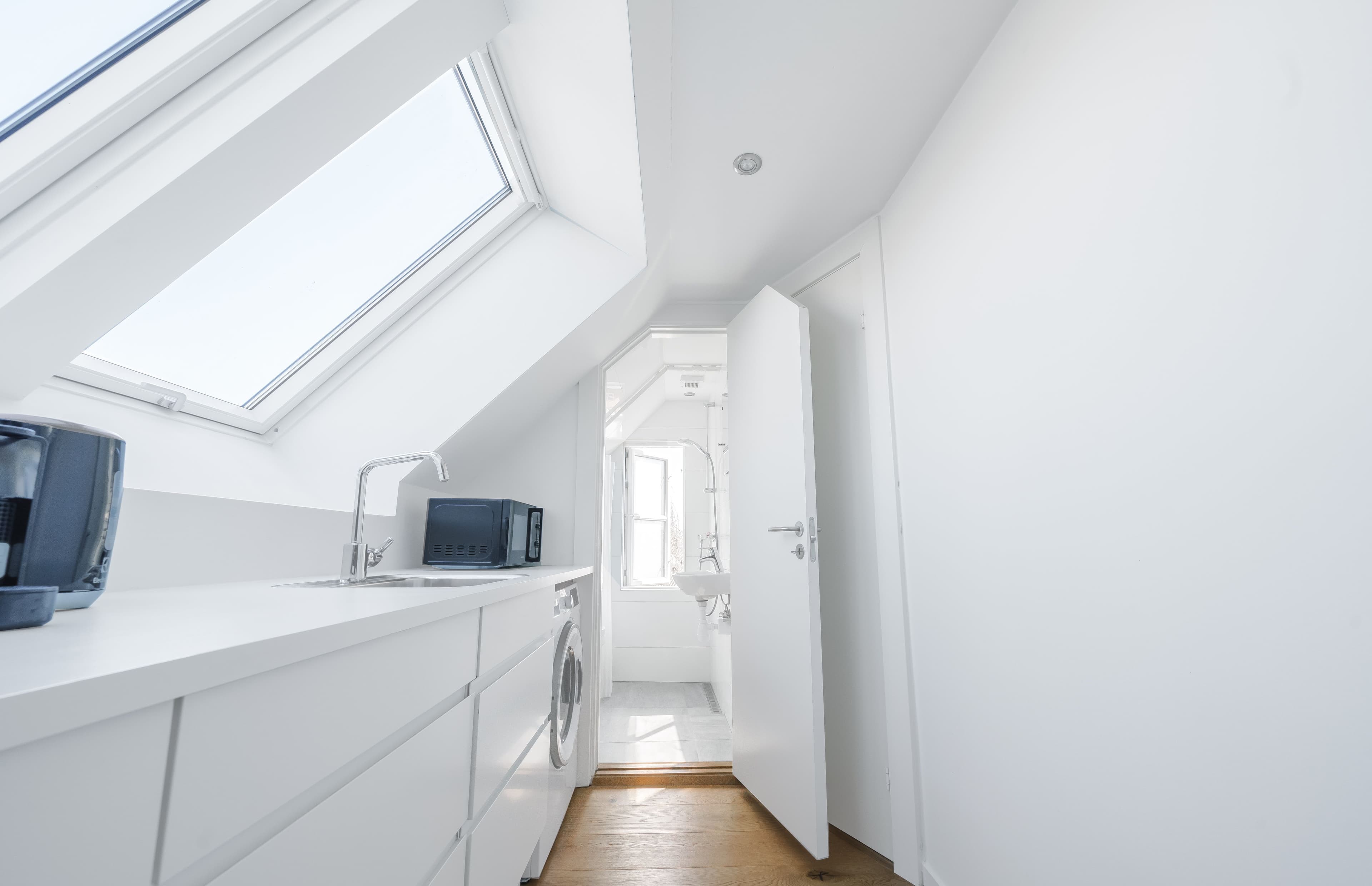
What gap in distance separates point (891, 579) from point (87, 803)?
6.63ft

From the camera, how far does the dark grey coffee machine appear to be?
66 centimetres

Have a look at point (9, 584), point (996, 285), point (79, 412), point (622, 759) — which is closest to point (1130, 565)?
point (996, 285)

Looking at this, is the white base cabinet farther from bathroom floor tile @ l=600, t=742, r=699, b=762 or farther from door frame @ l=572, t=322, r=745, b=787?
bathroom floor tile @ l=600, t=742, r=699, b=762

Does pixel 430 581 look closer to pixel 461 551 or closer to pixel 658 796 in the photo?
pixel 461 551

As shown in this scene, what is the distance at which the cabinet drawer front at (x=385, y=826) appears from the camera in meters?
0.60

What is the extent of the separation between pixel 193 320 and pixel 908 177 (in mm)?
2168

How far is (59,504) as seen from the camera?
71cm

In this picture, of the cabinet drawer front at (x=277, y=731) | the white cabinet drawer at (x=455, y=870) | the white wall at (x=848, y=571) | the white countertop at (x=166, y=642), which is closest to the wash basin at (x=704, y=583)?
the white wall at (x=848, y=571)

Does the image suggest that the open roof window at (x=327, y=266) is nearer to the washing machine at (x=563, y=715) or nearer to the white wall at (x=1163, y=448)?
the washing machine at (x=563, y=715)

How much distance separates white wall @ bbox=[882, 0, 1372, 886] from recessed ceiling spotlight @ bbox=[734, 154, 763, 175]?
592mm

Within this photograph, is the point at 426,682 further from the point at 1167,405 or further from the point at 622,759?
the point at 622,759

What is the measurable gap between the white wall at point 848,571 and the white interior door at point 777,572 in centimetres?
12

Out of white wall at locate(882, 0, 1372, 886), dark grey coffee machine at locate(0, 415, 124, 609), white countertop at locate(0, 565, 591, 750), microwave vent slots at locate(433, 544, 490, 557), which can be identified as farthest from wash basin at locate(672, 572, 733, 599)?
dark grey coffee machine at locate(0, 415, 124, 609)

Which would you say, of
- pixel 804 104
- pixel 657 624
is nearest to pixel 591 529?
pixel 804 104
